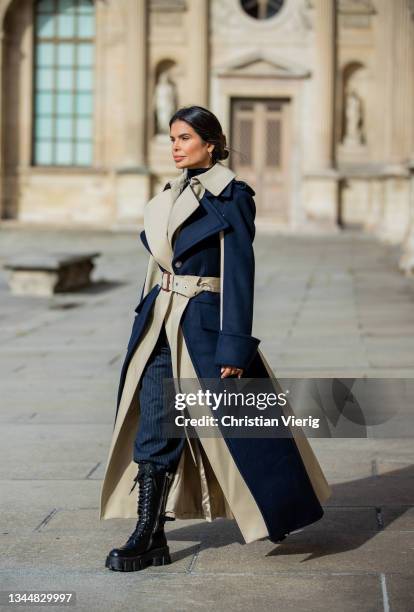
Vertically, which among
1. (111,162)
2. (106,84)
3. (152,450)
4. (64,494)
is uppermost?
(106,84)

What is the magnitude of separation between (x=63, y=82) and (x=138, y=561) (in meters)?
27.8

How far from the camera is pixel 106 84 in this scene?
30.5 metres

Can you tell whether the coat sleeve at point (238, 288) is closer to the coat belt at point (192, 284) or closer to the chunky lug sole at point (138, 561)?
the coat belt at point (192, 284)

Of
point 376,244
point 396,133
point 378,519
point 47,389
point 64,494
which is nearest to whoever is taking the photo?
point 378,519

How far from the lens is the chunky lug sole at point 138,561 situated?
4227 mm

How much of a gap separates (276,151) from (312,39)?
2773mm

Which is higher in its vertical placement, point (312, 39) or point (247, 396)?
point (312, 39)

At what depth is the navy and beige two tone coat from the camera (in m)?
4.26

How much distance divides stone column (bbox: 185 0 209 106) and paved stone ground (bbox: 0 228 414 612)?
1709 centimetres

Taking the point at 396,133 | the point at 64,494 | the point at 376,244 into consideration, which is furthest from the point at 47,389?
the point at 396,133

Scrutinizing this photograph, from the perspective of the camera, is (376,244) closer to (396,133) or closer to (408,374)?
(396,133)

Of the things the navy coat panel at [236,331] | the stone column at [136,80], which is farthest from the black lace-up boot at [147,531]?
the stone column at [136,80]

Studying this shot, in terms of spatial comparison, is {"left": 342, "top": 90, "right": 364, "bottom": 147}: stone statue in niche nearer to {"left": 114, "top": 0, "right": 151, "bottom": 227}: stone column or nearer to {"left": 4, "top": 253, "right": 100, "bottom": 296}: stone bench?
{"left": 114, "top": 0, "right": 151, "bottom": 227}: stone column

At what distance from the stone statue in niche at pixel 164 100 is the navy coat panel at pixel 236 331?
2557 centimetres
